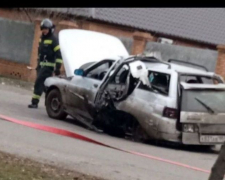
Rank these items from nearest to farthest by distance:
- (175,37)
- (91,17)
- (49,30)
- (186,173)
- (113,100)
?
(186,173) < (113,100) < (49,30) < (91,17) < (175,37)

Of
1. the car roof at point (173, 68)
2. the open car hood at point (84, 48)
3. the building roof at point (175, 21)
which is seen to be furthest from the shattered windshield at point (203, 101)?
the building roof at point (175, 21)

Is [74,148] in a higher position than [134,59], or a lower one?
lower

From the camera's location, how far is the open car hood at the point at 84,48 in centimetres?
1305

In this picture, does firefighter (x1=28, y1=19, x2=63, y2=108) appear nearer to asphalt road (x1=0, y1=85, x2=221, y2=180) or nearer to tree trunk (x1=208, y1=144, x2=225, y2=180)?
asphalt road (x1=0, y1=85, x2=221, y2=180)

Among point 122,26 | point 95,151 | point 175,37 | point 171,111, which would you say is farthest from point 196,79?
point 175,37

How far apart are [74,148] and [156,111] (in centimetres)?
177

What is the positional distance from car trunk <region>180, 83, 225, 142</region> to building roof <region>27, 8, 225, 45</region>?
50.6 ft

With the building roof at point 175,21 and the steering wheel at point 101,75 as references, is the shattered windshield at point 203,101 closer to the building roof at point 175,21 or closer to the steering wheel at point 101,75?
the steering wheel at point 101,75

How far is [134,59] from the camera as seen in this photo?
11438 mm

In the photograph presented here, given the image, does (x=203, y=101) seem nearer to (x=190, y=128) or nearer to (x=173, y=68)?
(x=190, y=128)

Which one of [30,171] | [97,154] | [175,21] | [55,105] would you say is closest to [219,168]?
[30,171]

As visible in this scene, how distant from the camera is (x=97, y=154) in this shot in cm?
907

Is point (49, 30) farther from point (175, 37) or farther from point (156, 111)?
point (175, 37)

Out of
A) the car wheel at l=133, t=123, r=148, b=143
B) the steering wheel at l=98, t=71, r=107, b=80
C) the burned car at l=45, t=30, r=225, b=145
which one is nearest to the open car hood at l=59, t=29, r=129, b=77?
the burned car at l=45, t=30, r=225, b=145
